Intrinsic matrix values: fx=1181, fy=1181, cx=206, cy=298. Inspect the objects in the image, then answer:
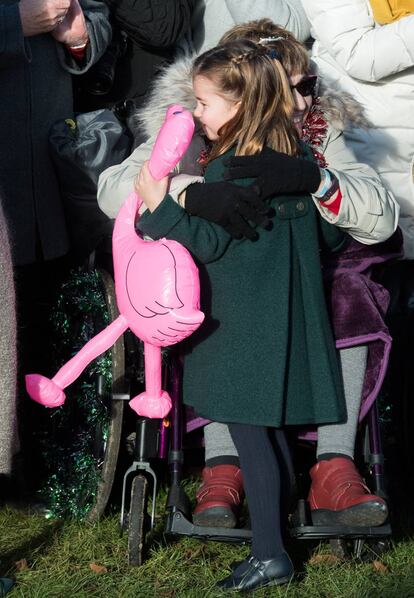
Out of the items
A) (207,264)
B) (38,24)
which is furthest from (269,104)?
(38,24)

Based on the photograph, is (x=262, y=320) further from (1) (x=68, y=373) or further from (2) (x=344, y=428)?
(1) (x=68, y=373)

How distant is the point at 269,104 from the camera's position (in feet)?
11.0

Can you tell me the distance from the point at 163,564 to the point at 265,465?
48cm

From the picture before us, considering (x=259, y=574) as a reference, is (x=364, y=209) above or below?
above

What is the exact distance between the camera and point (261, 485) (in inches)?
130

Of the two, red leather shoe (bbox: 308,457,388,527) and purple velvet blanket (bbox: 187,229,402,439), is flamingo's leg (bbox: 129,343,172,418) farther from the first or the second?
red leather shoe (bbox: 308,457,388,527)

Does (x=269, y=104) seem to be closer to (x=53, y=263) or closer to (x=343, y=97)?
(x=343, y=97)

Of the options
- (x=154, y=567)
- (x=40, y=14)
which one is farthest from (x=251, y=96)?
(x=154, y=567)

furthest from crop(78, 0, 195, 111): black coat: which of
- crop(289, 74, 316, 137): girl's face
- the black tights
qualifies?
the black tights

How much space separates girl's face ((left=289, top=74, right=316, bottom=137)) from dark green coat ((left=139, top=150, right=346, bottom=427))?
0.32m

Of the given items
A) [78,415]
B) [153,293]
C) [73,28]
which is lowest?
[78,415]

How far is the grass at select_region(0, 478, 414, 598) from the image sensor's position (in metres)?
3.35

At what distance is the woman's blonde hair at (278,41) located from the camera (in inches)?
138

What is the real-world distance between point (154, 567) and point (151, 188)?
44.4 inches
